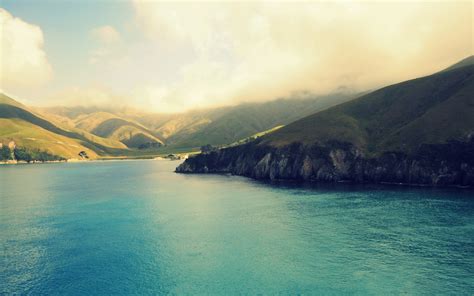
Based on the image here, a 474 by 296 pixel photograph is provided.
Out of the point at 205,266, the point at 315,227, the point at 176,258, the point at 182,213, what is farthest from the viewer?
the point at 182,213

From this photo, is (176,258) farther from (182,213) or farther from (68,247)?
(182,213)

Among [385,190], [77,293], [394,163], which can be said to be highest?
[394,163]

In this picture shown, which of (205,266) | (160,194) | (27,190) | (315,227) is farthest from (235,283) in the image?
(27,190)

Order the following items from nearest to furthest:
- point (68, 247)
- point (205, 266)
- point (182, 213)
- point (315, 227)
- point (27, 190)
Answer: point (205, 266) → point (68, 247) → point (315, 227) → point (182, 213) → point (27, 190)

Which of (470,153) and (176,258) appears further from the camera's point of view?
(470,153)

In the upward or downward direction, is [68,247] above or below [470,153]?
below

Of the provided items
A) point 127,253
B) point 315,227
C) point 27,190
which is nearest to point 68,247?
point 127,253
